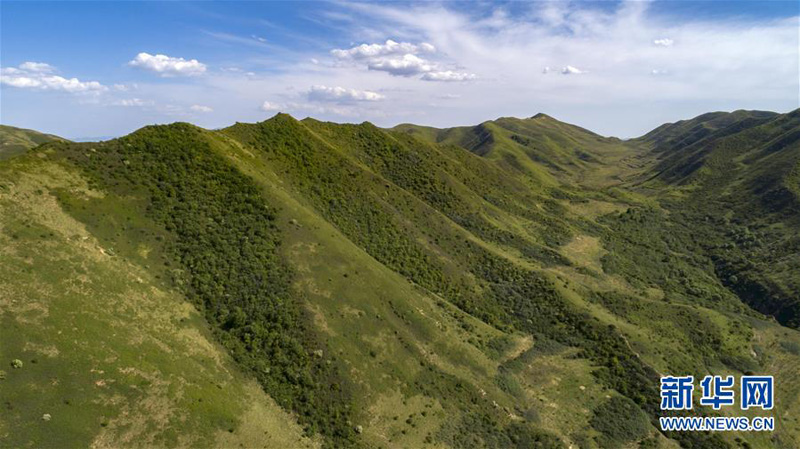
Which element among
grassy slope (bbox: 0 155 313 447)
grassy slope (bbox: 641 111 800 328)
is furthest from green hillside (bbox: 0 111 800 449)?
grassy slope (bbox: 641 111 800 328)

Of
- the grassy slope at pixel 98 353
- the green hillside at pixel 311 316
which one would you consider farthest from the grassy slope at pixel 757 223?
the grassy slope at pixel 98 353

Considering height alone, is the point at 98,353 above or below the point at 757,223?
above

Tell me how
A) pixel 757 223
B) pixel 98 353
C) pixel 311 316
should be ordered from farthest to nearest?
pixel 757 223, pixel 311 316, pixel 98 353

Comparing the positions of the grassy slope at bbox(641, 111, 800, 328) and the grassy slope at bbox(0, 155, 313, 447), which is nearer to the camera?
the grassy slope at bbox(0, 155, 313, 447)

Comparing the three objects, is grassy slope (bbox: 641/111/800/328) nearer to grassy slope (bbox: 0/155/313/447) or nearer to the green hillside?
the green hillside

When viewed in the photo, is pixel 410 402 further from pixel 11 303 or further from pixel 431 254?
pixel 11 303

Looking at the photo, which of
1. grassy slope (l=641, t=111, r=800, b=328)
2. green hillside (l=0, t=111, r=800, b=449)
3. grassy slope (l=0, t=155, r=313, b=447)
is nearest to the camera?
grassy slope (l=0, t=155, r=313, b=447)

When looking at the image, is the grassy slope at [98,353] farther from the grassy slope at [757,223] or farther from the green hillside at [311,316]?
the grassy slope at [757,223]

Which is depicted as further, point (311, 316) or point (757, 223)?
point (757, 223)

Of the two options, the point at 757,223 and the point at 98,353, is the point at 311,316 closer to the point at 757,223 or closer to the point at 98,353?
the point at 98,353

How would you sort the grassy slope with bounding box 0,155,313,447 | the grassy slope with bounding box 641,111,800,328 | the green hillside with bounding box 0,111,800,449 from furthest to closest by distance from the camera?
the grassy slope with bounding box 641,111,800,328 < the green hillside with bounding box 0,111,800,449 < the grassy slope with bounding box 0,155,313,447

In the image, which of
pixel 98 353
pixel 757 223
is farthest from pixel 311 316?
pixel 757 223
